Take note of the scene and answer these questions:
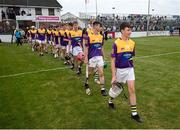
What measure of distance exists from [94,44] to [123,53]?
8.68 feet

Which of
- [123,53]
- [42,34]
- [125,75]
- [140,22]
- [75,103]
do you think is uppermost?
[140,22]

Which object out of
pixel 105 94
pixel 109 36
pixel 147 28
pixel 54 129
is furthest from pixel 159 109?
pixel 147 28

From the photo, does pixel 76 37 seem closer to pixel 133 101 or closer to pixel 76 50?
pixel 76 50

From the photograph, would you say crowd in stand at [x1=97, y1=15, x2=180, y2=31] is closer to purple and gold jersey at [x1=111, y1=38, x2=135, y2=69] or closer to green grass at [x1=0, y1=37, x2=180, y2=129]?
green grass at [x1=0, y1=37, x2=180, y2=129]

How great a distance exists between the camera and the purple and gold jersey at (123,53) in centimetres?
727

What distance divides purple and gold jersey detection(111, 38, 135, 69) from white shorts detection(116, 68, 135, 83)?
0.10 metres

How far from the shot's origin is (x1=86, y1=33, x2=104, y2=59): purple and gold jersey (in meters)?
9.77

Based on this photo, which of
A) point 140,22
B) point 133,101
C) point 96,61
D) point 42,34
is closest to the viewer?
point 133,101

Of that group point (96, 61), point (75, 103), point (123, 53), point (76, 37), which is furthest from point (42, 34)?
point (123, 53)

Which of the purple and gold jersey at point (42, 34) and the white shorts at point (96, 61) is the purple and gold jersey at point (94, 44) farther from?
the purple and gold jersey at point (42, 34)

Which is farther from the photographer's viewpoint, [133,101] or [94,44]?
[94,44]

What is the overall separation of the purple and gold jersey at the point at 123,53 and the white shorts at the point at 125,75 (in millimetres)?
98

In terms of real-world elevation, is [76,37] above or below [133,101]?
above

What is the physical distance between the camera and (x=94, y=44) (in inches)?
387
